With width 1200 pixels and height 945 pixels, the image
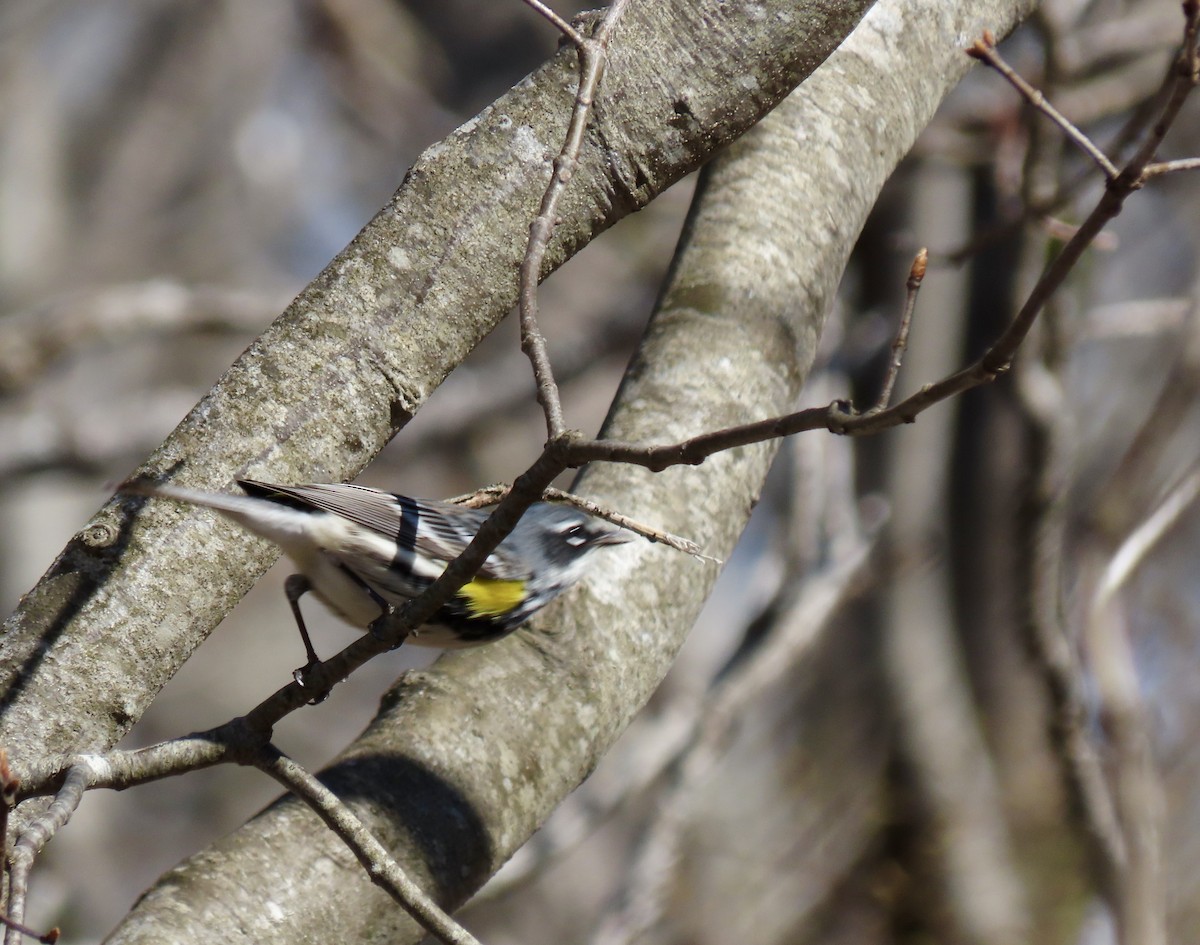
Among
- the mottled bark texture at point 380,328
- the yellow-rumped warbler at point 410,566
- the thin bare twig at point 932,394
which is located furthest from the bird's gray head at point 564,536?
the thin bare twig at point 932,394

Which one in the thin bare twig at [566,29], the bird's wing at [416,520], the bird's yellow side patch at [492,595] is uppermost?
the thin bare twig at [566,29]

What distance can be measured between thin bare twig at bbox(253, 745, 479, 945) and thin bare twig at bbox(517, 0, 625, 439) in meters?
0.52

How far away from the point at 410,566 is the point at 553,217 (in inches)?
34.3

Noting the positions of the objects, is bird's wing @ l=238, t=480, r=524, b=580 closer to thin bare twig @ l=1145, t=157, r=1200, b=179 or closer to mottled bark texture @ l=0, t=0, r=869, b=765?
mottled bark texture @ l=0, t=0, r=869, b=765

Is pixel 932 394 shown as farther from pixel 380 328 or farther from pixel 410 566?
pixel 410 566

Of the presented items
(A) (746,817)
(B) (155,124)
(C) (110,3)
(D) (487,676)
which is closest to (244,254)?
(B) (155,124)

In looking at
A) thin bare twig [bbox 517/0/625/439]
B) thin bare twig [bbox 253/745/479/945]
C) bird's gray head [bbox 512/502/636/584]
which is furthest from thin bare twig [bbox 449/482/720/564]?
bird's gray head [bbox 512/502/636/584]

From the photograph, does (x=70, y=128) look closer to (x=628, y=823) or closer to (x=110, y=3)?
(x=110, y=3)

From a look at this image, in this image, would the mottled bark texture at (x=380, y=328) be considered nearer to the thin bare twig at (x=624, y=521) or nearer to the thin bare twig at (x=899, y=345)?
the thin bare twig at (x=624, y=521)

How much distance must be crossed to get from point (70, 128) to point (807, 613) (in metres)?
7.80

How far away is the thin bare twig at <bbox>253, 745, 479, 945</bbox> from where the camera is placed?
1.42 metres

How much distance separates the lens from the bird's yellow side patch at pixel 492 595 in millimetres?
2152

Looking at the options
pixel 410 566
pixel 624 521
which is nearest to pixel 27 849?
pixel 624 521

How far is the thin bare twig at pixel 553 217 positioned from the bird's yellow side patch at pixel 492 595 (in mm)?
774
